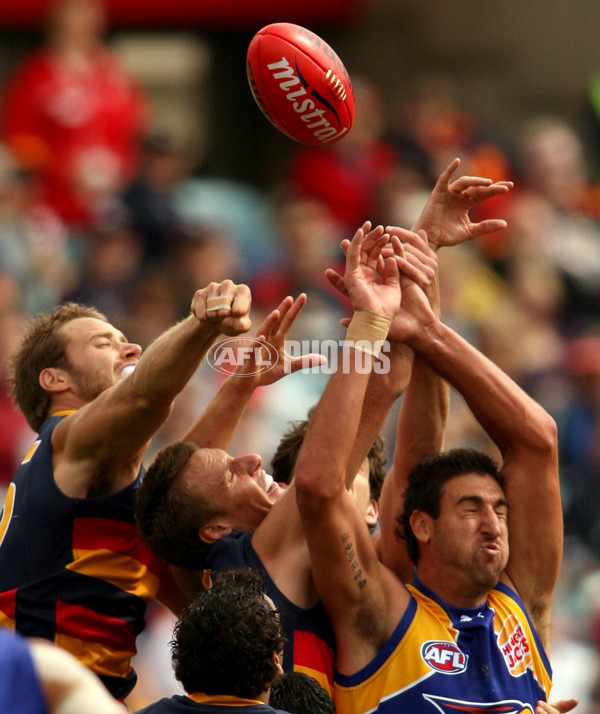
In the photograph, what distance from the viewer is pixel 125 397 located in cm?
449

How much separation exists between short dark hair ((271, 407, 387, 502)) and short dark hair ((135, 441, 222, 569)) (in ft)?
1.67

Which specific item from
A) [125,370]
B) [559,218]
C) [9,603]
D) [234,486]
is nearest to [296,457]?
[234,486]

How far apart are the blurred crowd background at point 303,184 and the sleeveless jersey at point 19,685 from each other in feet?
14.8

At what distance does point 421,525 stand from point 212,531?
29.6 inches

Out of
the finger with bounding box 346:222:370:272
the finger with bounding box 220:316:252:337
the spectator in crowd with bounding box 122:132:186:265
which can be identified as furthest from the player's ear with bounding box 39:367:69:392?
the spectator in crowd with bounding box 122:132:186:265

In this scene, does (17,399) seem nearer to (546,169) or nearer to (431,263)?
(431,263)

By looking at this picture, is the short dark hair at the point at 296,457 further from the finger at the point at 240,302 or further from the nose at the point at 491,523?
the finger at the point at 240,302

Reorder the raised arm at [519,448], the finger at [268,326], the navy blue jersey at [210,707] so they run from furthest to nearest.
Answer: the finger at [268,326]
the raised arm at [519,448]
the navy blue jersey at [210,707]

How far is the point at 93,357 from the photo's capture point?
510cm

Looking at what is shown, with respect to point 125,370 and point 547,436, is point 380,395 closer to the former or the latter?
point 547,436

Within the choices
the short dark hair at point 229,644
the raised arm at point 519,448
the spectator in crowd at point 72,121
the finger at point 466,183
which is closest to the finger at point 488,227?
the finger at point 466,183

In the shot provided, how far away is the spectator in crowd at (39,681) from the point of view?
Answer: 97.2 inches

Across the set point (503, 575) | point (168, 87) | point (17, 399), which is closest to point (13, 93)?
point (168, 87)

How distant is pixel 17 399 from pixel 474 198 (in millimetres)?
1974
